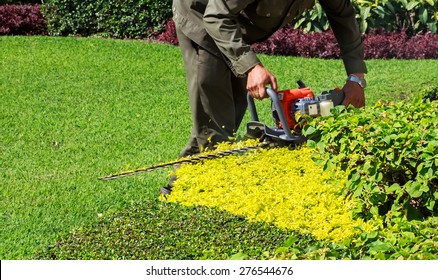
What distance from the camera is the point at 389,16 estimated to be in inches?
480

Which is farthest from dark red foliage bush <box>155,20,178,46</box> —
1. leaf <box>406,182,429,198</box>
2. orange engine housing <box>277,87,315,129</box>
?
leaf <box>406,182,429,198</box>

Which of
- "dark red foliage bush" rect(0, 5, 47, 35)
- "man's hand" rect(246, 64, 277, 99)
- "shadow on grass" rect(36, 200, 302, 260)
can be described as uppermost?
"man's hand" rect(246, 64, 277, 99)

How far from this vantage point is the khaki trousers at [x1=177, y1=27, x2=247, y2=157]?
16.5 ft

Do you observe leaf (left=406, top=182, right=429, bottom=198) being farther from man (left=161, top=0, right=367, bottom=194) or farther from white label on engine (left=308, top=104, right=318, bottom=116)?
man (left=161, top=0, right=367, bottom=194)

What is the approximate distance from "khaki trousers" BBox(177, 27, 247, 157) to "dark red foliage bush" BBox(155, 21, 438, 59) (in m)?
6.37

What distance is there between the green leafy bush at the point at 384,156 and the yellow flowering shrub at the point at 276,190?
0.35 ft

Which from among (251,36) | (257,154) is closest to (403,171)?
(257,154)

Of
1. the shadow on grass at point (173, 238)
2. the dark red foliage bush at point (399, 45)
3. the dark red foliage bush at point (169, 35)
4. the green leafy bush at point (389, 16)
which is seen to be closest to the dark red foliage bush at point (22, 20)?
the dark red foliage bush at point (169, 35)

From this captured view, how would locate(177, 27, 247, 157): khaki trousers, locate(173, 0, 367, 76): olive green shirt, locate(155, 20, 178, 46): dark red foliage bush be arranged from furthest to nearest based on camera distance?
locate(155, 20, 178, 46): dark red foliage bush < locate(177, 27, 247, 157): khaki trousers < locate(173, 0, 367, 76): olive green shirt

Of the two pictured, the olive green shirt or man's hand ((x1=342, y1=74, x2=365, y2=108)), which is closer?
the olive green shirt

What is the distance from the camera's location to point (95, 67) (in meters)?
10.8

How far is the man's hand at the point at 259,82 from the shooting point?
4.44m

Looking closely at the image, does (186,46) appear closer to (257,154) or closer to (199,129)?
(199,129)
